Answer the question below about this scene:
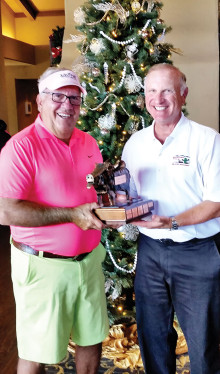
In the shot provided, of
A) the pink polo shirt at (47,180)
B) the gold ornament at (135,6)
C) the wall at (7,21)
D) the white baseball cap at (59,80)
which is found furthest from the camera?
the wall at (7,21)

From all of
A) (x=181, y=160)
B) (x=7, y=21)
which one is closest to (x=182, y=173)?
(x=181, y=160)

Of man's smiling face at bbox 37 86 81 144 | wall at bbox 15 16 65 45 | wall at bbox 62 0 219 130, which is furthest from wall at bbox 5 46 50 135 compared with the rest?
man's smiling face at bbox 37 86 81 144

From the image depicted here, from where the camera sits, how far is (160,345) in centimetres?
204

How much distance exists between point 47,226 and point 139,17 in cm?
176

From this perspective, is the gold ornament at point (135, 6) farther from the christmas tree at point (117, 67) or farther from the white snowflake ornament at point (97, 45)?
the white snowflake ornament at point (97, 45)

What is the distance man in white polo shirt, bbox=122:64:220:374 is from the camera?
180 cm

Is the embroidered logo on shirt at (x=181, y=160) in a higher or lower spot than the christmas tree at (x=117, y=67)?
lower

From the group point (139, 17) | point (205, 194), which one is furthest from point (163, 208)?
point (139, 17)

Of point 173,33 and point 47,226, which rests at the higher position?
point 173,33

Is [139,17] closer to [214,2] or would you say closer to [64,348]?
[64,348]

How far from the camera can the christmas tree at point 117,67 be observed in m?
2.66

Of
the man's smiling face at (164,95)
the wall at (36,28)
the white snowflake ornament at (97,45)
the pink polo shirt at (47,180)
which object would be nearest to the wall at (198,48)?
the white snowflake ornament at (97,45)

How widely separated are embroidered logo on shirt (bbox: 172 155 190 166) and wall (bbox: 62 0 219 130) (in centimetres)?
382

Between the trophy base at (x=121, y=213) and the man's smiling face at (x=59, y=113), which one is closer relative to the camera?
the trophy base at (x=121, y=213)
